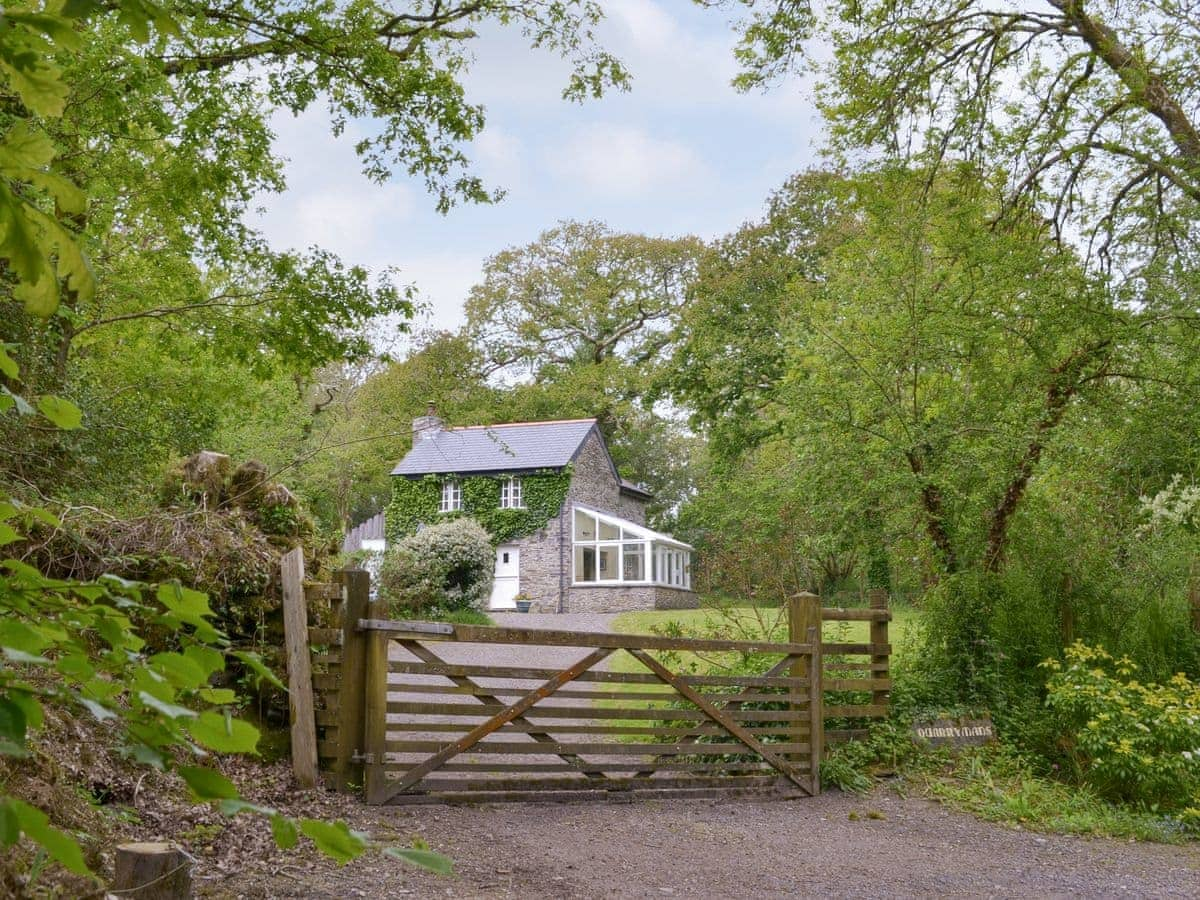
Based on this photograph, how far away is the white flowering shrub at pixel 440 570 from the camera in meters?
22.2

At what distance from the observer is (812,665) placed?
845cm

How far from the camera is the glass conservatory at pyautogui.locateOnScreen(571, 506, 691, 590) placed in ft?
94.6

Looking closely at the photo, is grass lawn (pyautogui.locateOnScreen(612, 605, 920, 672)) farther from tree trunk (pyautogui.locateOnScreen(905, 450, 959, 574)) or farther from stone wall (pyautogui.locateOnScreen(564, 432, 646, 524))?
stone wall (pyautogui.locateOnScreen(564, 432, 646, 524))

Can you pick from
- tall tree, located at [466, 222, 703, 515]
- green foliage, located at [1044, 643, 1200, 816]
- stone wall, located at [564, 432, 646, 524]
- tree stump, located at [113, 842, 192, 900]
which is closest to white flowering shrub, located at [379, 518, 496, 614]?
stone wall, located at [564, 432, 646, 524]

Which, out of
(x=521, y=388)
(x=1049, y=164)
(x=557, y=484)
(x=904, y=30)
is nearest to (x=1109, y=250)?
(x=1049, y=164)

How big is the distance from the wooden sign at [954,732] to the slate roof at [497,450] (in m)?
19.4

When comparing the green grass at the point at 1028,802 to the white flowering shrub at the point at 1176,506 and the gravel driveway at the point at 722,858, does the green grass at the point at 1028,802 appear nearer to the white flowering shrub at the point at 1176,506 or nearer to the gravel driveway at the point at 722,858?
the gravel driveway at the point at 722,858

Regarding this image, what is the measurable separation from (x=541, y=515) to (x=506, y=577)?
206 cm

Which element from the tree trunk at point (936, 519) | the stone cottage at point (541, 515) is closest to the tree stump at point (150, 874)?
the tree trunk at point (936, 519)

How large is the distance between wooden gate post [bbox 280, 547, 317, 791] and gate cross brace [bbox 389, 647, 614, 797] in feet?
1.97

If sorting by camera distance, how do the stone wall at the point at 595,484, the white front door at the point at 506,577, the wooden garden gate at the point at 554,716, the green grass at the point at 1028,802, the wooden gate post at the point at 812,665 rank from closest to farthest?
the wooden garden gate at the point at 554,716
the green grass at the point at 1028,802
the wooden gate post at the point at 812,665
the white front door at the point at 506,577
the stone wall at the point at 595,484

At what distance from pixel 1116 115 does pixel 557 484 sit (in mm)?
19362

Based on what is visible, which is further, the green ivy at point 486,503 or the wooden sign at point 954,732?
the green ivy at point 486,503

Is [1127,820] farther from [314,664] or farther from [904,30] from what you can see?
[904,30]
